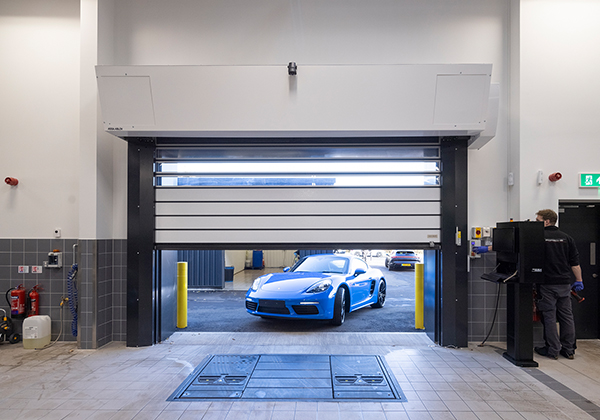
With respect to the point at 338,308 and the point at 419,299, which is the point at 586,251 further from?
the point at 338,308

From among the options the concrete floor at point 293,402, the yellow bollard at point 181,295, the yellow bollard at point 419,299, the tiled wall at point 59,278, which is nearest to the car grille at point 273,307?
the concrete floor at point 293,402

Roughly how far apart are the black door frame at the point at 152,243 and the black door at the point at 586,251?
68.7 inches

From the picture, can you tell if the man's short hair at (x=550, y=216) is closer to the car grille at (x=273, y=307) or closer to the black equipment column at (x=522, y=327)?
the black equipment column at (x=522, y=327)

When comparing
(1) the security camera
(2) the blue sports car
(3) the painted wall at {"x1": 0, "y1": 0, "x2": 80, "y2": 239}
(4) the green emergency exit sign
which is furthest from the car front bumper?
(4) the green emergency exit sign

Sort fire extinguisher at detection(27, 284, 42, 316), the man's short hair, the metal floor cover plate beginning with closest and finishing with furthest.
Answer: the metal floor cover plate → the man's short hair → fire extinguisher at detection(27, 284, 42, 316)

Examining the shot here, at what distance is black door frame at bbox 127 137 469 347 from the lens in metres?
4.90

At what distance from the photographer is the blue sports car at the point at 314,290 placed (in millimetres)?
5590

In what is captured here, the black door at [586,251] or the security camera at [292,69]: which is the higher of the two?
the security camera at [292,69]

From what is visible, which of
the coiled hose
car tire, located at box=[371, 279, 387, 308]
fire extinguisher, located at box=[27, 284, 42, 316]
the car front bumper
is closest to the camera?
the coiled hose

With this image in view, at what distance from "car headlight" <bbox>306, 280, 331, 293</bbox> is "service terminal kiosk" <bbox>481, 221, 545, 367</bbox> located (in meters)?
2.42

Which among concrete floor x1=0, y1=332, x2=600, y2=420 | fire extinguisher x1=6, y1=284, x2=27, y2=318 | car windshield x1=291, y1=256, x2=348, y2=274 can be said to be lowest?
concrete floor x1=0, y1=332, x2=600, y2=420

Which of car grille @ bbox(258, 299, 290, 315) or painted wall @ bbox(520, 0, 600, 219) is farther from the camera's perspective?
car grille @ bbox(258, 299, 290, 315)

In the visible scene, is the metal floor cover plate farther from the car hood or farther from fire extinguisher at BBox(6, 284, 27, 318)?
fire extinguisher at BBox(6, 284, 27, 318)

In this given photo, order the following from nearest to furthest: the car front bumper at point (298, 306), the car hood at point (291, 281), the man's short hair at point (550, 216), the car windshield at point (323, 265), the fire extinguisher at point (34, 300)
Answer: the man's short hair at point (550, 216)
the fire extinguisher at point (34, 300)
the car front bumper at point (298, 306)
the car hood at point (291, 281)
the car windshield at point (323, 265)
